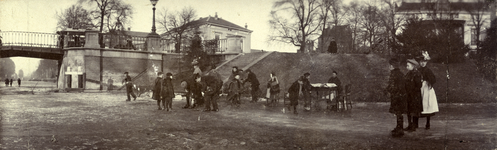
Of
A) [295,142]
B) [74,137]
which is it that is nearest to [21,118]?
[74,137]

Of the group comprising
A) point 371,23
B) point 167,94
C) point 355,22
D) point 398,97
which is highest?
point 371,23

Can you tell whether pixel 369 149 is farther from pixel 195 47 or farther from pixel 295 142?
pixel 195 47

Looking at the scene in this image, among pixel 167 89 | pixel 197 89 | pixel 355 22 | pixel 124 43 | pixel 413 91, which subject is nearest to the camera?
pixel 413 91

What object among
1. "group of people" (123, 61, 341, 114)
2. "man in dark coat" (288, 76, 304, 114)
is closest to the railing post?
"group of people" (123, 61, 341, 114)

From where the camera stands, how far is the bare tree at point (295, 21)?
13.5m

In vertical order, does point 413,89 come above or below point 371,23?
below

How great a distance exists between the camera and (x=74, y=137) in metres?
5.85

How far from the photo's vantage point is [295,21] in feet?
53.3

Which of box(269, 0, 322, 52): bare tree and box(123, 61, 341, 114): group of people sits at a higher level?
box(269, 0, 322, 52): bare tree

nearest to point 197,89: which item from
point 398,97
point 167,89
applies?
point 167,89

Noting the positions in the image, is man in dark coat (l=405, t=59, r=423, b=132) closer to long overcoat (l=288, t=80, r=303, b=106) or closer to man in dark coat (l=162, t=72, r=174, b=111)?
long overcoat (l=288, t=80, r=303, b=106)

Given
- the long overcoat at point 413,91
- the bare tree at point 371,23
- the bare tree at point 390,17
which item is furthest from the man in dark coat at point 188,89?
the bare tree at point 371,23

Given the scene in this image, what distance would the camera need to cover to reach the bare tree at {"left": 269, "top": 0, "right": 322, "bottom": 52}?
44.2ft

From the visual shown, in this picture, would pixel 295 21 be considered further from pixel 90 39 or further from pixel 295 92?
pixel 90 39
